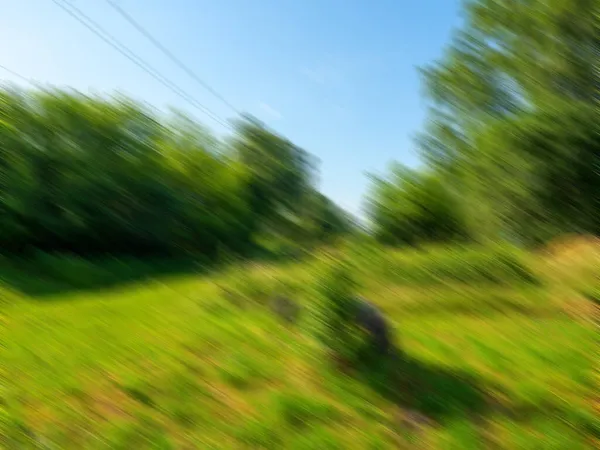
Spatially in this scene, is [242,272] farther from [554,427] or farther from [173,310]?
[554,427]

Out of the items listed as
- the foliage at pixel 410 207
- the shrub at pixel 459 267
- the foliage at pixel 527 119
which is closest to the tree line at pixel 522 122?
the foliage at pixel 527 119

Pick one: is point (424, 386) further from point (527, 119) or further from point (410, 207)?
point (410, 207)

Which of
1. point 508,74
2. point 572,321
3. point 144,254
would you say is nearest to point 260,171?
point 144,254

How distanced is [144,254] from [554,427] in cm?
2023

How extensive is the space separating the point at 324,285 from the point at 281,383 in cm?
128

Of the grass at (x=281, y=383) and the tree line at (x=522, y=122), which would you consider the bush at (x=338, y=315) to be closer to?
the grass at (x=281, y=383)

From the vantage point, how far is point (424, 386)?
21.8ft

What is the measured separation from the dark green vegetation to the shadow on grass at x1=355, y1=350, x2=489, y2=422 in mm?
33

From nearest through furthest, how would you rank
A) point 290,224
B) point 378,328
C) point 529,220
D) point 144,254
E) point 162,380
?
1. point 162,380
2. point 378,328
3. point 290,224
4. point 529,220
5. point 144,254

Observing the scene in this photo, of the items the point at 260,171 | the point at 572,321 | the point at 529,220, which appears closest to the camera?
the point at 572,321

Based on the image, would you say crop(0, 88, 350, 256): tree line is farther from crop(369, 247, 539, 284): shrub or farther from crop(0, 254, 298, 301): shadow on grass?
crop(369, 247, 539, 284): shrub

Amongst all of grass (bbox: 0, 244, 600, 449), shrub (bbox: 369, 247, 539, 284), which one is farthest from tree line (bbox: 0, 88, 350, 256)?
grass (bbox: 0, 244, 600, 449)

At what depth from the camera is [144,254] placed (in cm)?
2388

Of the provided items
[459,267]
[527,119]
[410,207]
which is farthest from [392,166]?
[459,267]
